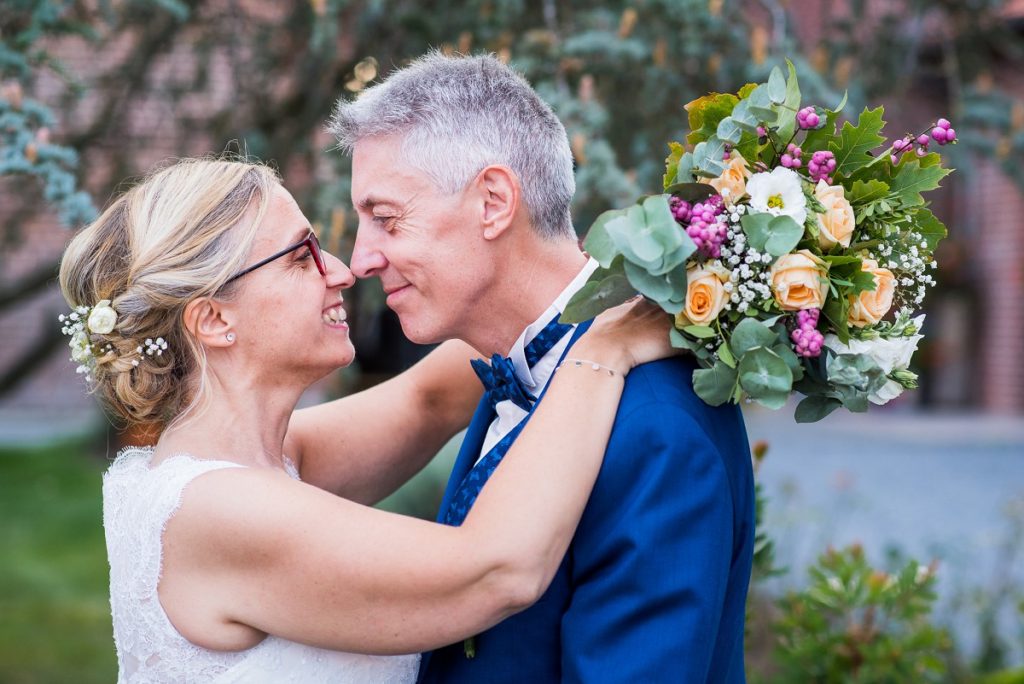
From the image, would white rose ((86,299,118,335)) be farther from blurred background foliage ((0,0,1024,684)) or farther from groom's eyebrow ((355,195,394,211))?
blurred background foliage ((0,0,1024,684))

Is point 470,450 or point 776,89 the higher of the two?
point 776,89

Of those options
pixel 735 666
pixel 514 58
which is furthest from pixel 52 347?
pixel 735 666

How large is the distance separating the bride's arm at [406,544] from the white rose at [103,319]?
45 centimetres

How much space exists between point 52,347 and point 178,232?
3380 millimetres

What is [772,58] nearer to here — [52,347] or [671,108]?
[671,108]

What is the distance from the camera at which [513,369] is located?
2.36m

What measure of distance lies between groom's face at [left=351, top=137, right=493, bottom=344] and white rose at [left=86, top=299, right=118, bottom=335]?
21.1 inches

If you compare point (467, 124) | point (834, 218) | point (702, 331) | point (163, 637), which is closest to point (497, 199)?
point (467, 124)

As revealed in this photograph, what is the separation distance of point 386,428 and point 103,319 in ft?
2.75

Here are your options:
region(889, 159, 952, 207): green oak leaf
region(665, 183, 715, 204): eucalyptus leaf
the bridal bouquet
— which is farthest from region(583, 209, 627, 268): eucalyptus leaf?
region(889, 159, 952, 207): green oak leaf

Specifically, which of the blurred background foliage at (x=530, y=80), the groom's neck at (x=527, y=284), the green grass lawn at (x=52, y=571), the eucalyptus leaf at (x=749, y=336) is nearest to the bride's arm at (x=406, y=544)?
the eucalyptus leaf at (x=749, y=336)

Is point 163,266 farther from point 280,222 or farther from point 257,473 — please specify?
point 257,473

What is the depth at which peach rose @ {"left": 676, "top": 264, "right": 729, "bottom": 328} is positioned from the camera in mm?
1916

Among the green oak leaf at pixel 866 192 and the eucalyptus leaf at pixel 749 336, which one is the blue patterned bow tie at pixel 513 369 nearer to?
the eucalyptus leaf at pixel 749 336
